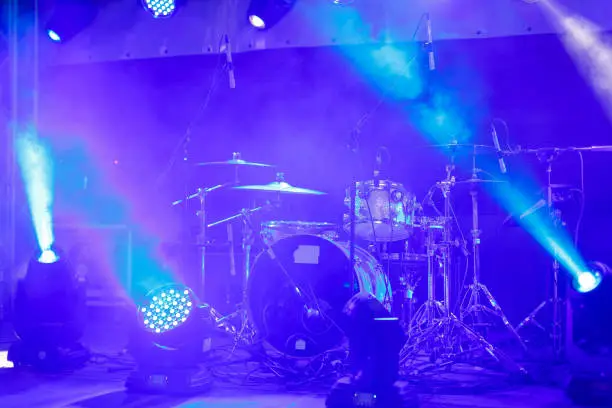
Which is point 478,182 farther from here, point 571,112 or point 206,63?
point 206,63

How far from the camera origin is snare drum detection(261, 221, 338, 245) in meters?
5.29

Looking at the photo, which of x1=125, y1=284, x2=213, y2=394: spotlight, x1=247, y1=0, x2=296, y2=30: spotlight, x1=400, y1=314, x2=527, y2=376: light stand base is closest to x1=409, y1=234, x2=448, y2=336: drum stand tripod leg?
x1=400, y1=314, x2=527, y2=376: light stand base

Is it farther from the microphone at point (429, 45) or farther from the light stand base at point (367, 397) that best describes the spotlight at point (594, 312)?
the microphone at point (429, 45)

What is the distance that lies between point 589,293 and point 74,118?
5.74 meters

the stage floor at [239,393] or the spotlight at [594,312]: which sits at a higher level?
the spotlight at [594,312]

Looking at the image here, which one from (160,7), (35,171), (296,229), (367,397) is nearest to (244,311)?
(296,229)

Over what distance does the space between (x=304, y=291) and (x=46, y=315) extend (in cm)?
205

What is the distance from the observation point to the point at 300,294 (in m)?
4.94

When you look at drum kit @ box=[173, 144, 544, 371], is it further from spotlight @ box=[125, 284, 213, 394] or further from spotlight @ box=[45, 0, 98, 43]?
spotlight @ box=[45, 0, 98, 43]

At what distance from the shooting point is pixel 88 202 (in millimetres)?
7027

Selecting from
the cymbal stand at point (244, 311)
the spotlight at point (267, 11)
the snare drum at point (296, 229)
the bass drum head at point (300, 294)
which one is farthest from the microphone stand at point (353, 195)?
the spotlight at point (267, 11)

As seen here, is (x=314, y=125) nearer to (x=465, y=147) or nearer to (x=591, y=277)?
(x=465, y=147)

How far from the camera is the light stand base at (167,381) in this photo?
4.16 meters

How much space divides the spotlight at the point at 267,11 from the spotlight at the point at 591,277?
3726 mm
